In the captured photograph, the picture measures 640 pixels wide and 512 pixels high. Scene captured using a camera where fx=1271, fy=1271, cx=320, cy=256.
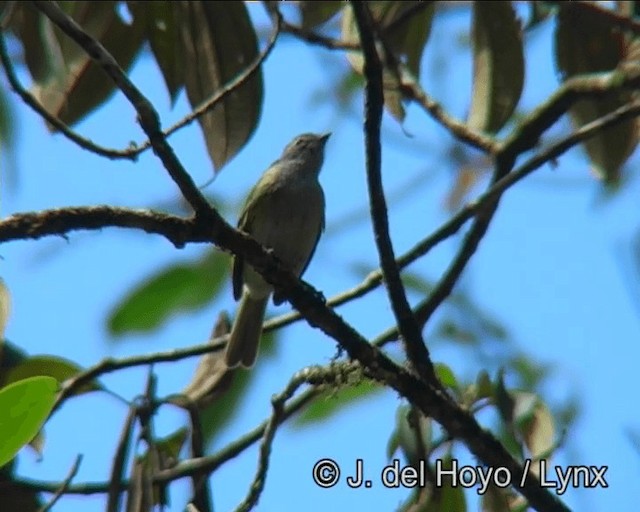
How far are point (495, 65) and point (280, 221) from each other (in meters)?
1.47

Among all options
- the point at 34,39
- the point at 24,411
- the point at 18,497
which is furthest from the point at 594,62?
the point at 24,411

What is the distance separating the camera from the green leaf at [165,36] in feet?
13.5

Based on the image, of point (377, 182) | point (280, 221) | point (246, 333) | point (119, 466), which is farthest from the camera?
point (280, 221)

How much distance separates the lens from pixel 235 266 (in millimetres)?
4801

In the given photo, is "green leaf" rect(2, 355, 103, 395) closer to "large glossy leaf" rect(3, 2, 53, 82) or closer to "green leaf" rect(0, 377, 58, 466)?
"large glossy leaf" rect(3, 2, 53, 82)

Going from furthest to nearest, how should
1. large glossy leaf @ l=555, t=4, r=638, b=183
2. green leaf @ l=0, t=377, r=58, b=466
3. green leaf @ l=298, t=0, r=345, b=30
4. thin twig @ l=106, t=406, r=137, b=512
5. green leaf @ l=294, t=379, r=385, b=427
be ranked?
1. green leaf @ l=298, t=0, r=345, b=30
2. large glossy leaf @ l=555, t=4, r=638, b=183
3. green leaf @ l=294, t=379, r=385, b=427
4. thin twig @ l=106, t=406, r=137, b=512
5. green leaf @ l=0, t=377, r=58, b=466

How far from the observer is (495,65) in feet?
14.1

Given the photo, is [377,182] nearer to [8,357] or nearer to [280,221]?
[8,357]

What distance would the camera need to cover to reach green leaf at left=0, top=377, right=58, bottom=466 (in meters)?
2.47

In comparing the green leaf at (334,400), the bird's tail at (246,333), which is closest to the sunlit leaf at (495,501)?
the green leaf at (334,400)

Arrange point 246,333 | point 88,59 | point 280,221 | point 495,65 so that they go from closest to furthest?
point 88,59, point 495,65, point 246,333, point 280,221

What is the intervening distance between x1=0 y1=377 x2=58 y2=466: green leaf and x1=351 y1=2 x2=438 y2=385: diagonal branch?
2.83ft

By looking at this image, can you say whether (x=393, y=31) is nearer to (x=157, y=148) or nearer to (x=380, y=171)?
(x=380, y=171)

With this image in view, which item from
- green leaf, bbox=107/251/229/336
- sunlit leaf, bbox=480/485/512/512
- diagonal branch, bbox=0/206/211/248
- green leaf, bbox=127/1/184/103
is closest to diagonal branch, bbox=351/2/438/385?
diagonal branch, bbox=0/206/211/248
